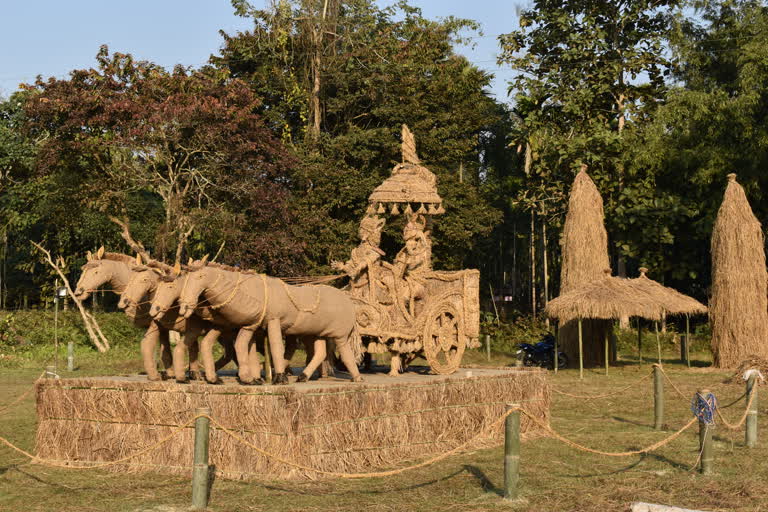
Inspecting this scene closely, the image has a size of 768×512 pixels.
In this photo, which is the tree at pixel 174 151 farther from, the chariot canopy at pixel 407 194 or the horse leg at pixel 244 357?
the horse leg at pixel 244 357

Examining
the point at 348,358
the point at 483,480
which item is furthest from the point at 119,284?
the point at 483,480

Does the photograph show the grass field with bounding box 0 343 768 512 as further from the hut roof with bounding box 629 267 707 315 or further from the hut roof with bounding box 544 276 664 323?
the hut roof with bounding box 629 267 707 315

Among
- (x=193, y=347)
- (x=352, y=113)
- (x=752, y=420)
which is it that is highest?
(x=352, y=113)

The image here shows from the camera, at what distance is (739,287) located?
768 inches

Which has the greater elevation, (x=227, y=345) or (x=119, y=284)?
(x=119, y=284)

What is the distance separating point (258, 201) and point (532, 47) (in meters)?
10.7

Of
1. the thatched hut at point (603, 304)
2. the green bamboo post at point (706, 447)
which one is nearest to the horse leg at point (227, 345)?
the green bamboo post at point (706, 447)

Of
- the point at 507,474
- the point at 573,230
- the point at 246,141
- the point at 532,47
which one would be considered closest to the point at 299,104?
the point at 246,141

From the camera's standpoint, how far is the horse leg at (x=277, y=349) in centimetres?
929

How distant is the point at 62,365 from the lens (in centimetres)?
2156

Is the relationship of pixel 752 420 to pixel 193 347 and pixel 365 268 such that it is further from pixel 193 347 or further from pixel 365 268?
pixel 193 347

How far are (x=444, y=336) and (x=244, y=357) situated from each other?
3196 millimetres

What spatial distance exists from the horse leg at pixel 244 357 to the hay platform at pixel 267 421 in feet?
1.32

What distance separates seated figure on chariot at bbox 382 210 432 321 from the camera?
38.2ft
